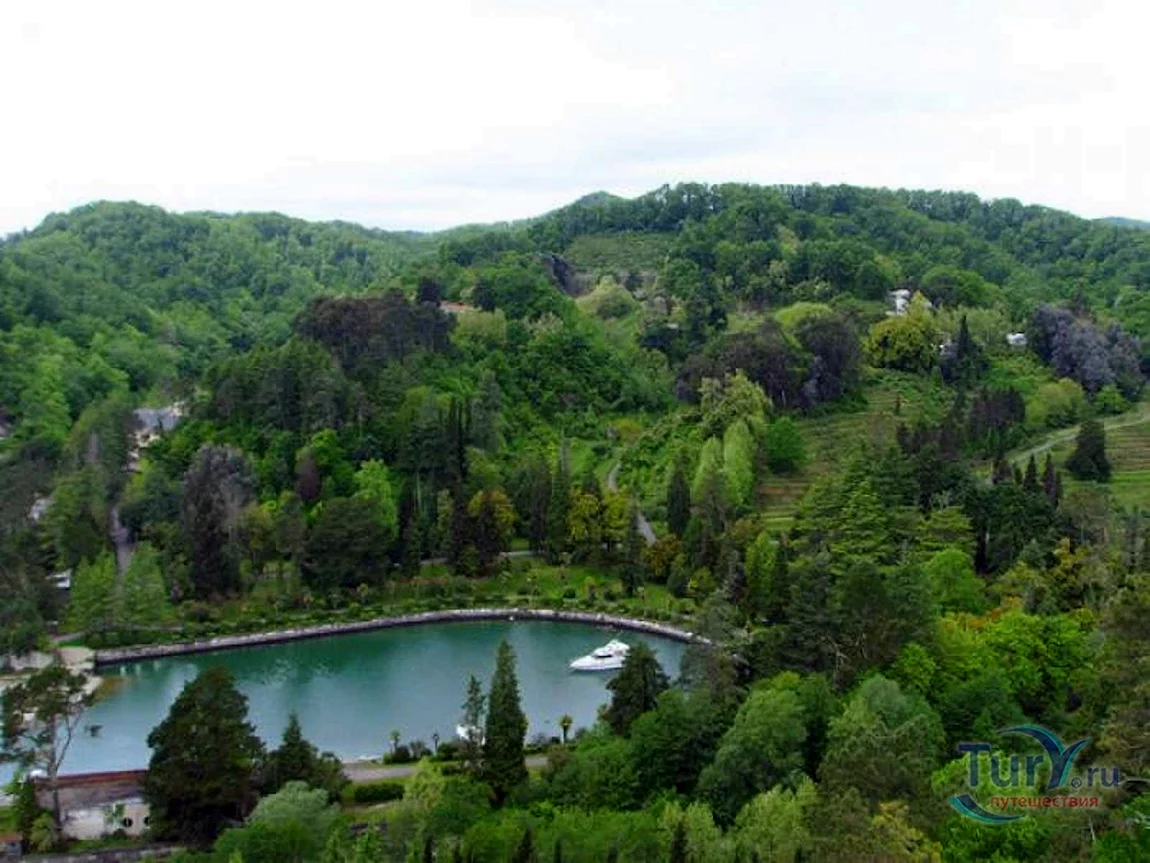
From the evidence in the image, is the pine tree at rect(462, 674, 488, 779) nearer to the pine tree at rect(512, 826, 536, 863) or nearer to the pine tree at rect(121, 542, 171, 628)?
the pine tree at rect(512, 826, 536, 863)

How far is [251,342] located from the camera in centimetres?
7500

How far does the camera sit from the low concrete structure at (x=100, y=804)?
70.6 feet

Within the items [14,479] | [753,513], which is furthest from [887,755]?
[14,479]

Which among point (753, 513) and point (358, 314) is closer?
point (753, 513)

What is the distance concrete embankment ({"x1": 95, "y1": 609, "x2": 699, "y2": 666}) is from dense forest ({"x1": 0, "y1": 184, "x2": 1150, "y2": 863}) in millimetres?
610

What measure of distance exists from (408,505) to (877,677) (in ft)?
66.7

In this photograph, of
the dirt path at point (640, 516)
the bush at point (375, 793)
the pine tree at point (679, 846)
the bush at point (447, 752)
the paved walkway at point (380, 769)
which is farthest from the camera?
the dirt path at point (640, 516)

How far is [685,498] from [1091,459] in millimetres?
16870

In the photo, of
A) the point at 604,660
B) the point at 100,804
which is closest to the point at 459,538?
the point at 604,660

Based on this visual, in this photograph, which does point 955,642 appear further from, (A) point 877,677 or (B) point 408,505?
(B) point 408,505

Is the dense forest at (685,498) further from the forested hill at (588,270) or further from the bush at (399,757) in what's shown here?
the bush at (399,757)

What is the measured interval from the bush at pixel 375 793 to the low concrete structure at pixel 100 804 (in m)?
4.05

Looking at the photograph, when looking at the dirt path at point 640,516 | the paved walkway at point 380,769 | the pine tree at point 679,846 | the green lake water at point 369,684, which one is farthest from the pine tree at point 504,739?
the dirt path at point 640,516

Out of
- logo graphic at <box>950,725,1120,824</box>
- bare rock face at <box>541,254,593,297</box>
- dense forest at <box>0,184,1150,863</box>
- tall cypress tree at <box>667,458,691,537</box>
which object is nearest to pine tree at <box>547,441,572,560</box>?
dense forest at <box>0,184,1150,863</box>
